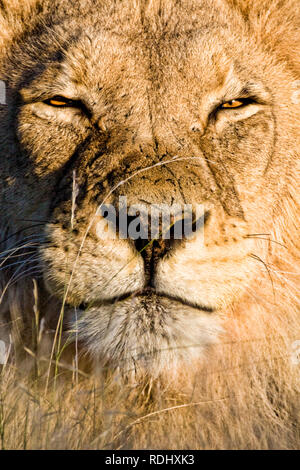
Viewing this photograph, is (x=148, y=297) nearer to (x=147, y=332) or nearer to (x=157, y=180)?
(x=147, y=332)

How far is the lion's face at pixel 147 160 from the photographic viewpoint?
2947mm

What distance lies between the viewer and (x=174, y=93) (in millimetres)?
3420

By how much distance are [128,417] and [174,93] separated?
1.58 meters

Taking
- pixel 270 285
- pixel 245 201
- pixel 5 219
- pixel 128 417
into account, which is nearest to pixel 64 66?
pixel 5 219

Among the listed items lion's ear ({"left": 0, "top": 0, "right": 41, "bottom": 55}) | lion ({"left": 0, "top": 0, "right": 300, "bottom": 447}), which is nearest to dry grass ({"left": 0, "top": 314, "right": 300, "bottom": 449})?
lion ({"left": 0, "top": 0, "right": 300, "bottom": 447})

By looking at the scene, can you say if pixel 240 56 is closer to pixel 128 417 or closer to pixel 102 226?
pixel 102 226

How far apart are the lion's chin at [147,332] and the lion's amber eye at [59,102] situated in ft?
3.76

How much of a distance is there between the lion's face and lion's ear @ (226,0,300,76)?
0.26 feet

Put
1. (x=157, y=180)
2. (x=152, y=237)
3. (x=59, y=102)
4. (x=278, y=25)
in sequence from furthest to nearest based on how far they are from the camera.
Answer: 1. (x=278, y=25)
2. (x=59, y=102)
3. (x=157, y=180)
4. (x=152, y=237)

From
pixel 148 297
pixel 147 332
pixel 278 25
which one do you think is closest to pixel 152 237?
pixel 148 297

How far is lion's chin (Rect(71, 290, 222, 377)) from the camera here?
9.62 ft

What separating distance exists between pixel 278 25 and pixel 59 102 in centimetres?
129

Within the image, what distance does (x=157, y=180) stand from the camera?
304 cm

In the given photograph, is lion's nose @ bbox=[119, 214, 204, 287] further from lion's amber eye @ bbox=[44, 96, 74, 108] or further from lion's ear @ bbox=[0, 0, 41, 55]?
lion's ear @ bbox=[0, 0, 41, 55]
